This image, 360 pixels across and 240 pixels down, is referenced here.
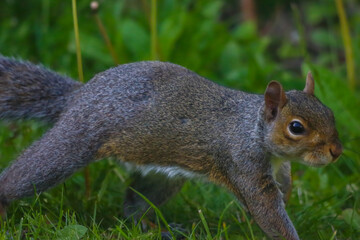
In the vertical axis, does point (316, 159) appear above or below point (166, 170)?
above

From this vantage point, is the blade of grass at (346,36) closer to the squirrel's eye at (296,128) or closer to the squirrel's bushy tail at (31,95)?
the squirrel's eye at (296,128)

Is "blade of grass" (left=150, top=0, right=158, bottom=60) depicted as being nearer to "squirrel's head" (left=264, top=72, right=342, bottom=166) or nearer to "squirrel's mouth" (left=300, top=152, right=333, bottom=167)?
"squirrel's head" (left=264, top=72, right=342, bottom=166)

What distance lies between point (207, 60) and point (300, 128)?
2805 millimetres

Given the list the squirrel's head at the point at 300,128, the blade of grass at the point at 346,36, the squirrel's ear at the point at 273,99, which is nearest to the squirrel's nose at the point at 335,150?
the squirrel's head at the point at 300,128

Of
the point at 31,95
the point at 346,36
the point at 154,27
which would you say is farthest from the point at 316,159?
the point at 346,36

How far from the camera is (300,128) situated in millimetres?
2932

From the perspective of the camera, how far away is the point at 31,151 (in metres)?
3.24

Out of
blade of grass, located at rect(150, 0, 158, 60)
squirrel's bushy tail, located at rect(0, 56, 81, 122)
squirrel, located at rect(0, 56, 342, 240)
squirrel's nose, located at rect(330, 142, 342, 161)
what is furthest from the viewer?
blade of grass, located at rect(150, 0, 158, 60)

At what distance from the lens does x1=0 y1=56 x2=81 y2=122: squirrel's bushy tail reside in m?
3.45

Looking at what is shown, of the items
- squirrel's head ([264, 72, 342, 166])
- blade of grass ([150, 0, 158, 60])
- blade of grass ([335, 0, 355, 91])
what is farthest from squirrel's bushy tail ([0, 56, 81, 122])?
blade of grass ([335, 0, 355, 91])

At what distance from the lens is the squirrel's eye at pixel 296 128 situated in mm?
2930

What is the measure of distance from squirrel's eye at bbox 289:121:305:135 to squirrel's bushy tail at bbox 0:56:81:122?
1.18 meters

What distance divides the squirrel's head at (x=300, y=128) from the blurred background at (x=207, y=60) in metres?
0.47

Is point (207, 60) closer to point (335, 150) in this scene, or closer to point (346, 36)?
point (346, 36)
